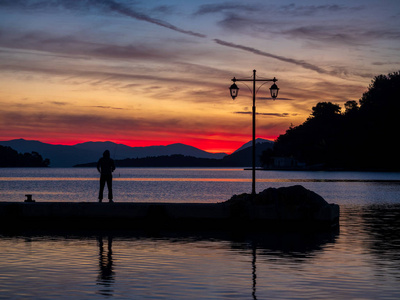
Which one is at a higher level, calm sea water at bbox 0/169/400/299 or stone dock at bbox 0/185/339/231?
stone dock at bbox 0/185/339/231

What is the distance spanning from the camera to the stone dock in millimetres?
25688

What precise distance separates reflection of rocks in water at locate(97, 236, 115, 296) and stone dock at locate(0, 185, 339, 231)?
23.5ft

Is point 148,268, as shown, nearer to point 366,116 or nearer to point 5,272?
point 5,272

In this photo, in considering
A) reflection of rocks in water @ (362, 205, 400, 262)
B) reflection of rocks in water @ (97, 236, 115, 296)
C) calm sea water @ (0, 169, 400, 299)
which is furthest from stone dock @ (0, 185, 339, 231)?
reflection of rocks in water @ (97, 236, 115, 296)

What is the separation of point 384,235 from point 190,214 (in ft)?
23.6

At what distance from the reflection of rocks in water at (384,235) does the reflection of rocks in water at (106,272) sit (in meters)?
6.51

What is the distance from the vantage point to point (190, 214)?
26.3 meters

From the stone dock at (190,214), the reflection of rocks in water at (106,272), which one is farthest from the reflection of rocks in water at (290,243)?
the reflection of rocks in water at (106,272)

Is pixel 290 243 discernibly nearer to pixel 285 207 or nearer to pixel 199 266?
pixel 285 207

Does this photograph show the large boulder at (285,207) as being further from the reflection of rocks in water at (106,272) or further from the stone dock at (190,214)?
the reflection of rocks in water at (106,272)

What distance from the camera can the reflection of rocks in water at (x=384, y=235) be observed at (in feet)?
59.4

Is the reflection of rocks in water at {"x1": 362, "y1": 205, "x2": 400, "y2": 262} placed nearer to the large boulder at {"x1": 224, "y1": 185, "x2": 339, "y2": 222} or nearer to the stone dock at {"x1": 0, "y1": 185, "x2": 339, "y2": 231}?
the large boulder at {"x1": 224, "y1": 185, "x2": 339, "y2": 222}

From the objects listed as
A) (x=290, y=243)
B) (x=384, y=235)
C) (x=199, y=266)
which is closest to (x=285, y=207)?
(x=384, y=235)

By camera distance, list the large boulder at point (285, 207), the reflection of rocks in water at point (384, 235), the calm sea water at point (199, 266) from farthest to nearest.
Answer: the large boulder at point (285, 207) → the reflection of rocks in water at point (384, 235) → the calm sea water at point (199, 266)
